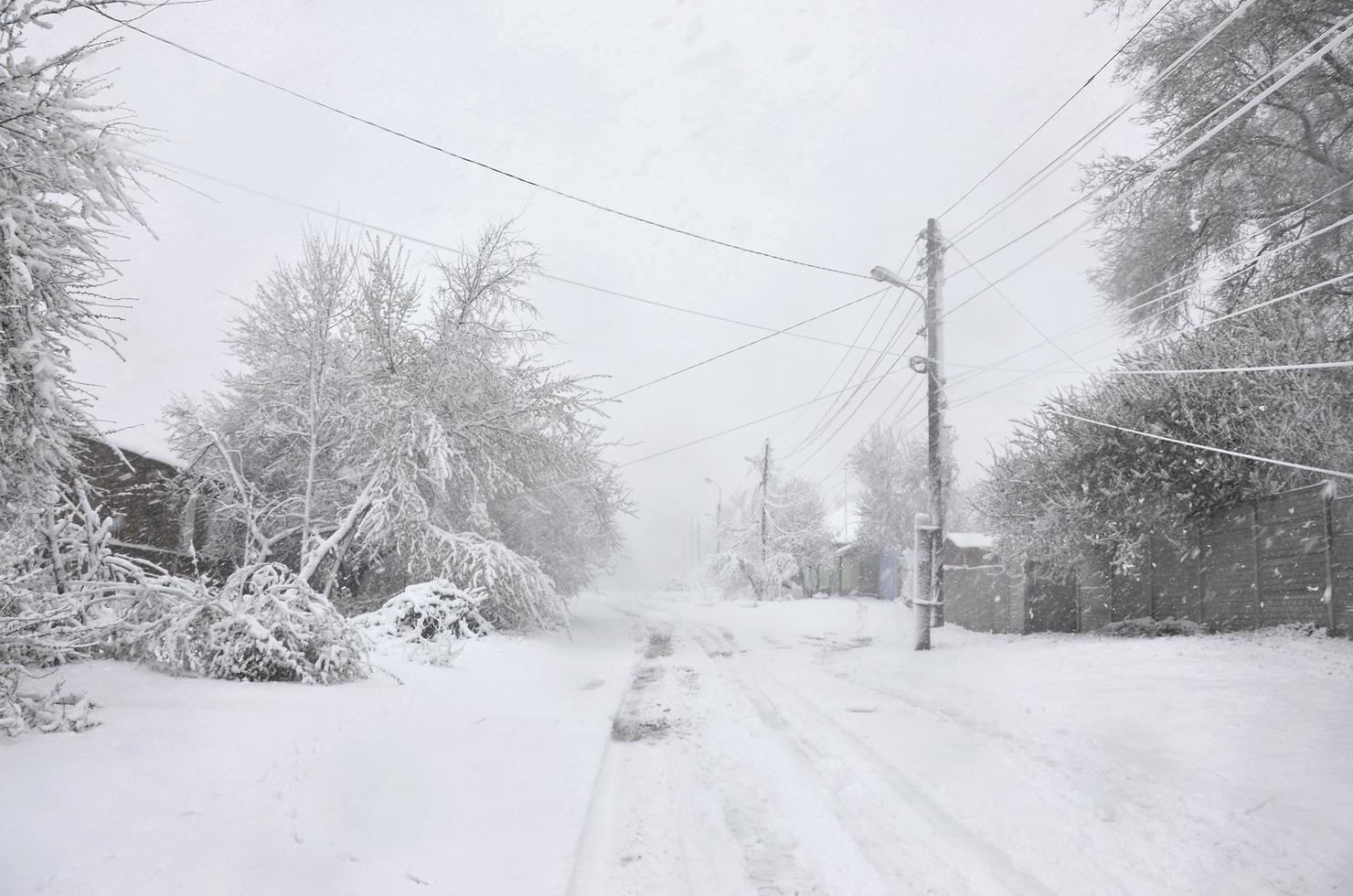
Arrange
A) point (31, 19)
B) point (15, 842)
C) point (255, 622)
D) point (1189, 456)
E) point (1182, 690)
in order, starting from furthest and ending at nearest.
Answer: point (1189, 456)
point (1182, 690)
point (255, 622)
point (31, 19)
point (15, 842)

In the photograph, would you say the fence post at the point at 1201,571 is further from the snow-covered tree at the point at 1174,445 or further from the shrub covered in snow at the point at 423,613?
the shrub covered in snow at the point at 423,613

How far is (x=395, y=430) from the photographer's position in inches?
543

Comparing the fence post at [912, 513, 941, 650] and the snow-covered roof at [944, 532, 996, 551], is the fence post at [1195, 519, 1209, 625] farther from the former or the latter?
the snow-covered roof at [944, 532, 996, 551]

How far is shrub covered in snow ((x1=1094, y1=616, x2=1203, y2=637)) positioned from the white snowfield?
2895 millimetres

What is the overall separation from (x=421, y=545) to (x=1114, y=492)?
39.5 feet

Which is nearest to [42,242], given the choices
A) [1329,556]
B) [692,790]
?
[692,790]

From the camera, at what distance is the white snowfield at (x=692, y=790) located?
3438 mm

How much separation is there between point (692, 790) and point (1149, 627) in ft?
33.0

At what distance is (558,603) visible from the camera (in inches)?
557

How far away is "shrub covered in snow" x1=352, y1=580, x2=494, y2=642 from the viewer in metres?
10.4

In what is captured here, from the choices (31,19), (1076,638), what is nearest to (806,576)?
(1076,638)

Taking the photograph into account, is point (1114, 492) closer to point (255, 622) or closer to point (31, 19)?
point (255, 622)

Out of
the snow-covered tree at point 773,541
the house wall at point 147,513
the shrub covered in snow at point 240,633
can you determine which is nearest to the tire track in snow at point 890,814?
the shrub covered in snow at point 240,633

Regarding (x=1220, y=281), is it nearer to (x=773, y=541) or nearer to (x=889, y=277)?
(x=889, y=277)
